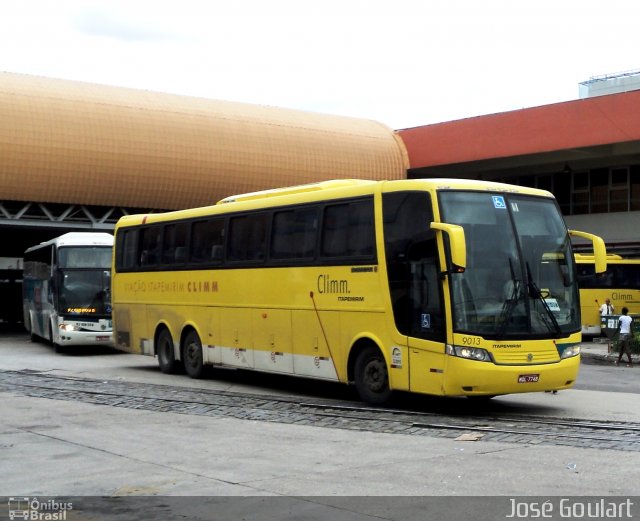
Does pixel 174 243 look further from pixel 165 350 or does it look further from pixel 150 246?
pixel 165 350

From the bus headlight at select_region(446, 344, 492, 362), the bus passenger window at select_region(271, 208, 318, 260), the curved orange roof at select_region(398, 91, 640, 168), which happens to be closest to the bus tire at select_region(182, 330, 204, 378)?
the bus passenger window at select_region(271, 208, 318, 260)

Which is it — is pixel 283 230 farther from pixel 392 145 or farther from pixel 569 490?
pixel 392 145

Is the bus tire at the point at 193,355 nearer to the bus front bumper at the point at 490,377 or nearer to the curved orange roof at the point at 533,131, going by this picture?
the bus front bumper at the point at 490,377

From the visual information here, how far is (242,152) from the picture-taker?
160 feet

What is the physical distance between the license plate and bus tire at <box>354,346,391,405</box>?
2.13 metres

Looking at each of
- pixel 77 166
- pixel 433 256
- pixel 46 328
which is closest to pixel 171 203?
pixel 77 166

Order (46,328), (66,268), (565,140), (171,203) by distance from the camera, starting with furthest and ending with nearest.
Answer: (171,203), (565,140), (46,328), (66,268)

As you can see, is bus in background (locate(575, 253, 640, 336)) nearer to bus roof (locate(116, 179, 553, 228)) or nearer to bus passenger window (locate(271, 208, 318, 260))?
bus roof (locate(116, 179, 553, 228))

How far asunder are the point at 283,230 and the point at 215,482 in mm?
8567

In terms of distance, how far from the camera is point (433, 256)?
46.2 ft

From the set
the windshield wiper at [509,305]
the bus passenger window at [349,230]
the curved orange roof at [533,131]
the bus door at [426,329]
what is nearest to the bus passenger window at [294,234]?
the bus passenger window at [349,230]

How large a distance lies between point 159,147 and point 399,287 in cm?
3325

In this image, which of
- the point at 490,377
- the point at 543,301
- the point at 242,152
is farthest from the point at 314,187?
the point at 242,152

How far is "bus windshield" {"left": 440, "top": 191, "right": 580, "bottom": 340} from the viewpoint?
1379cm
